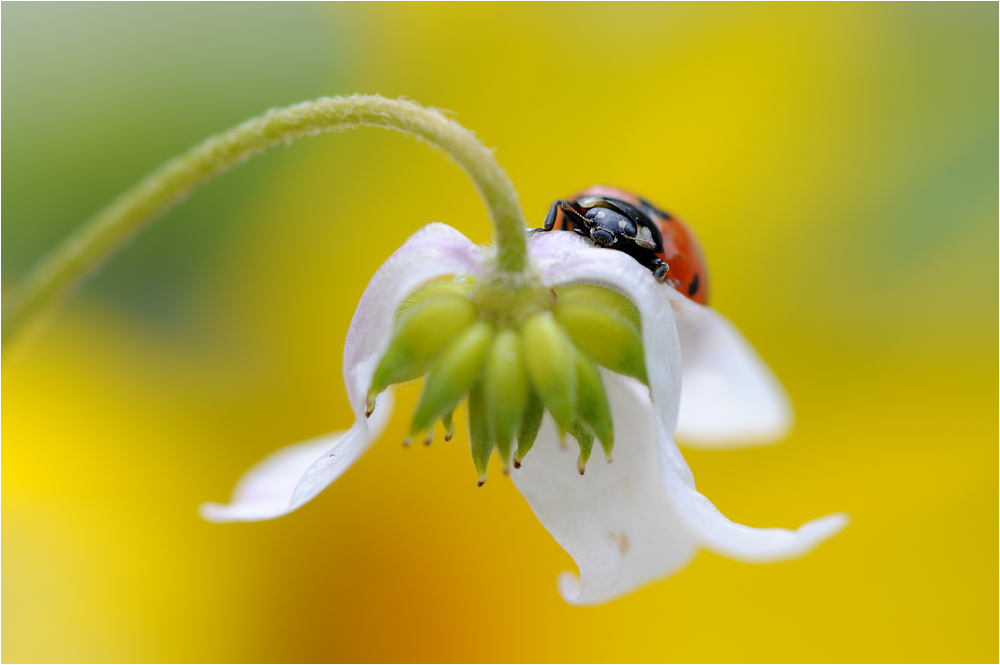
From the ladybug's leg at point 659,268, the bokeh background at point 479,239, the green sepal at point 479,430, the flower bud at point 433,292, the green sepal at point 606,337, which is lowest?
the green sepal at point 479,430

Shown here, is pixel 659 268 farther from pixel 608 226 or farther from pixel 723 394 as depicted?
pixel 723 394

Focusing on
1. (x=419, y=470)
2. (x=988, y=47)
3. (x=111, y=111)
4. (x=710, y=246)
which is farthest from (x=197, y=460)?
(x=988, y=47)

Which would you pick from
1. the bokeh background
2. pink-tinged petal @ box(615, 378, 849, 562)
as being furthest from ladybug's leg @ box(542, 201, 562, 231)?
the bokeh background

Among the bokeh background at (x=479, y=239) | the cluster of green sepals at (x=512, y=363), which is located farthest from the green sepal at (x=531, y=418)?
the bokeh background at (x=479, y=239)

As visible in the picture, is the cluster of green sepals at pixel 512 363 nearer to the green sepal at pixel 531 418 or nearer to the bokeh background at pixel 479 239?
the green sepal at pixel 531 418

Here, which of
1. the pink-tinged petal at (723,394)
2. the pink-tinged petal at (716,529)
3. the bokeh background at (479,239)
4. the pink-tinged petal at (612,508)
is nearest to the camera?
the pink-tinged petal at (716,529)

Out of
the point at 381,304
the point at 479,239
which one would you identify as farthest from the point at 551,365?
the point at 479,239

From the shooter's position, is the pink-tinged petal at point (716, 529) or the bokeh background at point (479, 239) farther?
the bokeh background at point (479, 239)

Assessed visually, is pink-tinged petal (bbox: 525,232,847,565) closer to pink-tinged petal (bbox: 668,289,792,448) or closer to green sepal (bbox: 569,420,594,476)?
green sepal (bbox: 569,420,594,476)
